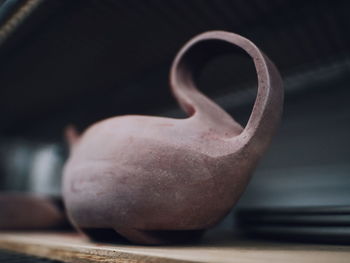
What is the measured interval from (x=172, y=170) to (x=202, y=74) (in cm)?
38

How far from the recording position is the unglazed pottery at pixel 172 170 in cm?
46

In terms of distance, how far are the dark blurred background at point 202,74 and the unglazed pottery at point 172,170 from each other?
0.16 m

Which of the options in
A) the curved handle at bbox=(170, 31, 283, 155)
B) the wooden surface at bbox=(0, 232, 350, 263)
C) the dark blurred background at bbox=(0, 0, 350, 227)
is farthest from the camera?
the dark blurred background at bbox=(0, 0, 350, 227)

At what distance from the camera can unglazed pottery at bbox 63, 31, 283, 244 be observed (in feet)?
1.50

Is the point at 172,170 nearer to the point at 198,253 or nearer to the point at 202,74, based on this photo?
the point at 198,253

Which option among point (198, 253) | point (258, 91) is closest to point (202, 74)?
point (258, 91)

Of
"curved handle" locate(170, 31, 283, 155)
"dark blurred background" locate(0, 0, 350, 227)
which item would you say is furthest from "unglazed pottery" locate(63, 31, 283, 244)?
"dark blurred background" locate(0, 0, 350, 227)

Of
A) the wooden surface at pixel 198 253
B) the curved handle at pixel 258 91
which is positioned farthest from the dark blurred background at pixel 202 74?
the wooden surface at pixel 198 253

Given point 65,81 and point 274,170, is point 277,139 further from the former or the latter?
point 65,81

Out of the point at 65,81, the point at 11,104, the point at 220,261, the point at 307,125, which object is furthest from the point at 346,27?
the point at 11,104

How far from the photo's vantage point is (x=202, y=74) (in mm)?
792

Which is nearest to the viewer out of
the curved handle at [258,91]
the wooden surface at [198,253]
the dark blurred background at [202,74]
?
the wooden surface at [198,253]

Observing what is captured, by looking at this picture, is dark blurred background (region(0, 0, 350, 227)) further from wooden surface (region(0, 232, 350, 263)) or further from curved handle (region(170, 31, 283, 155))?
wooden surface (region(0, 232, 350, 263))

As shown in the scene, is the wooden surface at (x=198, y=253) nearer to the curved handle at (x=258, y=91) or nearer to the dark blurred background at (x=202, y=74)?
the curved handle at (x=258, y=91)
